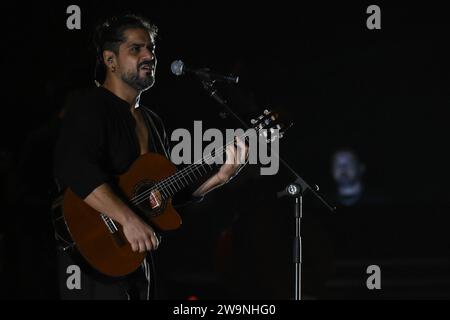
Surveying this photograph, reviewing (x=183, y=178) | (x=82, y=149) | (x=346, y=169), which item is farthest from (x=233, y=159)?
(x=346, y=169)

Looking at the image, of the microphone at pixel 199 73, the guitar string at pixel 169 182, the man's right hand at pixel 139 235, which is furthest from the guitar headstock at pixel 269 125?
the man's right hand at pixel 139 235

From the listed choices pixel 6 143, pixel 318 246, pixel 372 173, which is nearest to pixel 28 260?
pixel 6 143

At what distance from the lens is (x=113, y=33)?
3.08m

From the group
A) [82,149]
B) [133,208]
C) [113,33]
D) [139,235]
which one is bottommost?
[139,235]

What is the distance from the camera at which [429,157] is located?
557cm

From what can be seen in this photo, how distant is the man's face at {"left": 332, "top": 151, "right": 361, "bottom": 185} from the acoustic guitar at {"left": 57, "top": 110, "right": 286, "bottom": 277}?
7.85ft

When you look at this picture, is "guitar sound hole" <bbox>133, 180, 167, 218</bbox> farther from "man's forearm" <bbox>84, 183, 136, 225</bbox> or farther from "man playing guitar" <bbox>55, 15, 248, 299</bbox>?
"man's forearm" <bbox>84, 183, 136, 225</bbox>

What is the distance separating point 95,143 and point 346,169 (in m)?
2.73

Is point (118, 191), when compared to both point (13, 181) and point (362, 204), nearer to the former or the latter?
point (13, 181)

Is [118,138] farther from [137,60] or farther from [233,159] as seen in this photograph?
[233,159]

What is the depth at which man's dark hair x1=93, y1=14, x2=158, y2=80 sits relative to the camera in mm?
3068

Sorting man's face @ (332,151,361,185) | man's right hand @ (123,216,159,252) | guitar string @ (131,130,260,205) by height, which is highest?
man's face @ (332,151,361,185)

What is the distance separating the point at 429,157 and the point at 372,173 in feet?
1.93

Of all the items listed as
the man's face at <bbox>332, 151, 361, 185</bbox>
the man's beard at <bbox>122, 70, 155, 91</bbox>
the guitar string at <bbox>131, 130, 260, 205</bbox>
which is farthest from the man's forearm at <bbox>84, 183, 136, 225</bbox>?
the man's face at <bbox>332, 151, 361, 185</bbox>
